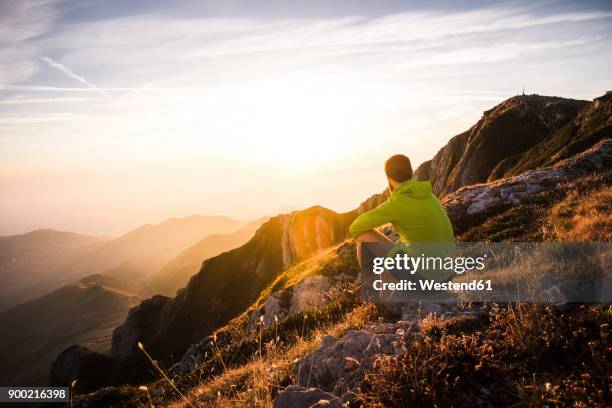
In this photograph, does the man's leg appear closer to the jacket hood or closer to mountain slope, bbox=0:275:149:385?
the jacket hood

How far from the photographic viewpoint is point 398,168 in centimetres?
729

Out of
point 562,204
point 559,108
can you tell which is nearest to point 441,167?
point 559,108

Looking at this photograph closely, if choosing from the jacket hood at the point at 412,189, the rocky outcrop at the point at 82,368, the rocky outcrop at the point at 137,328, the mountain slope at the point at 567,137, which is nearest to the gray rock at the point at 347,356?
the jacket hood at the point at 412,189

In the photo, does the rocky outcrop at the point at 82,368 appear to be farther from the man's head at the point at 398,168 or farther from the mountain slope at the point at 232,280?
the man's head at the point at 398,168

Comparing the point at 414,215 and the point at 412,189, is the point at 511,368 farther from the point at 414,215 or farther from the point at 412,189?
the point at 412,189

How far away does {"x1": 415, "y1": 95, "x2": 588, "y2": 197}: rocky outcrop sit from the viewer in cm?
6862

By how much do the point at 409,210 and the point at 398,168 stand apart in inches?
34.4

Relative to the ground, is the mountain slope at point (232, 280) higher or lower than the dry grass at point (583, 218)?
lower

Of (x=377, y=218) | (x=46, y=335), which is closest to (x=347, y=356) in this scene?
(x=377, y=218)

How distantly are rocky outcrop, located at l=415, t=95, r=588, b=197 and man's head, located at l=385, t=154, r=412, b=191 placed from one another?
61202mm

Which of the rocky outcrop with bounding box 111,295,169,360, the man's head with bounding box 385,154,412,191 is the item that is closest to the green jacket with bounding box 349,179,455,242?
the man's head with bounding box 385,154,412,191

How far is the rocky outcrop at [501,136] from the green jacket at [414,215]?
6097cm

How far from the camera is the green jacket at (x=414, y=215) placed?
7234mm

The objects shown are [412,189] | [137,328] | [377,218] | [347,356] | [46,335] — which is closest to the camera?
[347,356]
